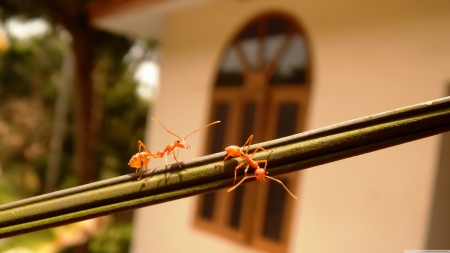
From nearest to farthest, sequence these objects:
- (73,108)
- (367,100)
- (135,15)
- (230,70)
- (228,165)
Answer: (228,165), (367,100), (230,70), (135,15), (73,108)

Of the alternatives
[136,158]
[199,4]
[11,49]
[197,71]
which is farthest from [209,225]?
[11,49]

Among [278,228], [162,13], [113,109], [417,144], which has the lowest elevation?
[278,228]

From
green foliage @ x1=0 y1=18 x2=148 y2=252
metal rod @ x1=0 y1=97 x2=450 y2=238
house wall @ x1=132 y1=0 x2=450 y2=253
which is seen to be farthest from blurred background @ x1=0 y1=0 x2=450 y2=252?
metal rod @ x1=0 y1=97 x2=450 y2=238

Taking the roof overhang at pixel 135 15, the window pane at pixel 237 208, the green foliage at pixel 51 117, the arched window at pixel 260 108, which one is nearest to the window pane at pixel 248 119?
the arched window at pixel 260 108

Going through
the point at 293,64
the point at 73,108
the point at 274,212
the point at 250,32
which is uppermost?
the point at 73,108

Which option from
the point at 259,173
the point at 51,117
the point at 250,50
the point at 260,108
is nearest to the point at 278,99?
the point at 260,108

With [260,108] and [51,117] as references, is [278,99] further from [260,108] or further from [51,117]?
[51,117]

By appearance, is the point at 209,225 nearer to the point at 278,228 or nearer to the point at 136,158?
the point at 278,228
